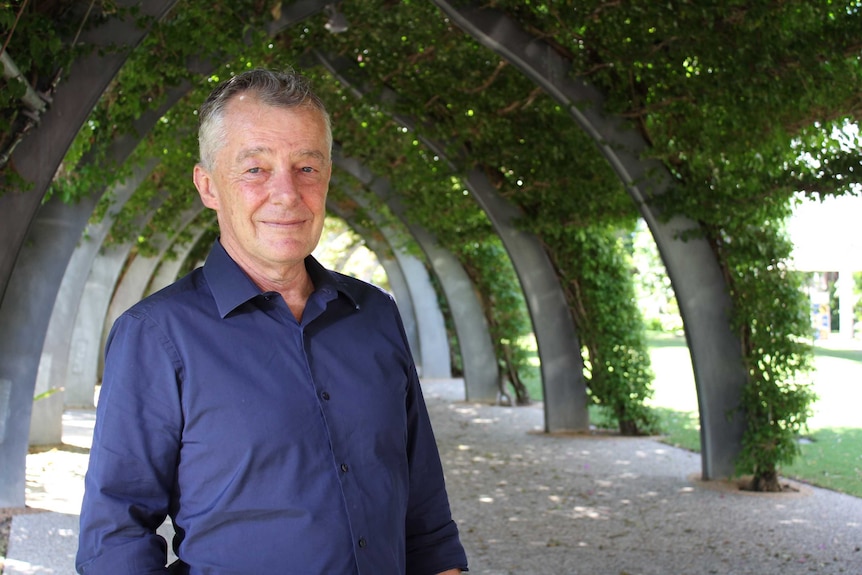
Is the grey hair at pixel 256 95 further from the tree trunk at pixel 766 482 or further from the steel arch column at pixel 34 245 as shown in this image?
the tree trunk at pixel 766 482

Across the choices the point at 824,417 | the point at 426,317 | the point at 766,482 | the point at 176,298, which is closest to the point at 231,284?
the point at 176,298

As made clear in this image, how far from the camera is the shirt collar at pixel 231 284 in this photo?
174cm

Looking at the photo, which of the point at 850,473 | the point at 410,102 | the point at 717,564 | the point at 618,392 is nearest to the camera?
the point at 717,564

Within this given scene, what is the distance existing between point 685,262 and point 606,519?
2143mm

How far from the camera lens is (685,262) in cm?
767

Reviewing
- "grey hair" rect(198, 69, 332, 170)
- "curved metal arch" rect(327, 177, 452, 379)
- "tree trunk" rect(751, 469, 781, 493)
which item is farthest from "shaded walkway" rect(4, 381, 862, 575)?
"curved metal arch" rect(327, 177, 452, 379)

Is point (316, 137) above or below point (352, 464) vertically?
above

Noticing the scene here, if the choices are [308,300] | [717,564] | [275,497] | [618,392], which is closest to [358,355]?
[308,300]

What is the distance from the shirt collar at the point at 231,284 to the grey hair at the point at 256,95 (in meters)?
0.19

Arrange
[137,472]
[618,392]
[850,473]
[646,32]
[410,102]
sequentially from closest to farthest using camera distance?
[137,472]
[646,32]
[850,473]
[410,102]
[618,392]

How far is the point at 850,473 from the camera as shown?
Result: 8.45m

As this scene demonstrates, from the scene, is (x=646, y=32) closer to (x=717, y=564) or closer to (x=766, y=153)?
(x=766, y=153)

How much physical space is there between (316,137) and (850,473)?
7935mm

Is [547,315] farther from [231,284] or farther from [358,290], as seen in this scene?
[231,284]
